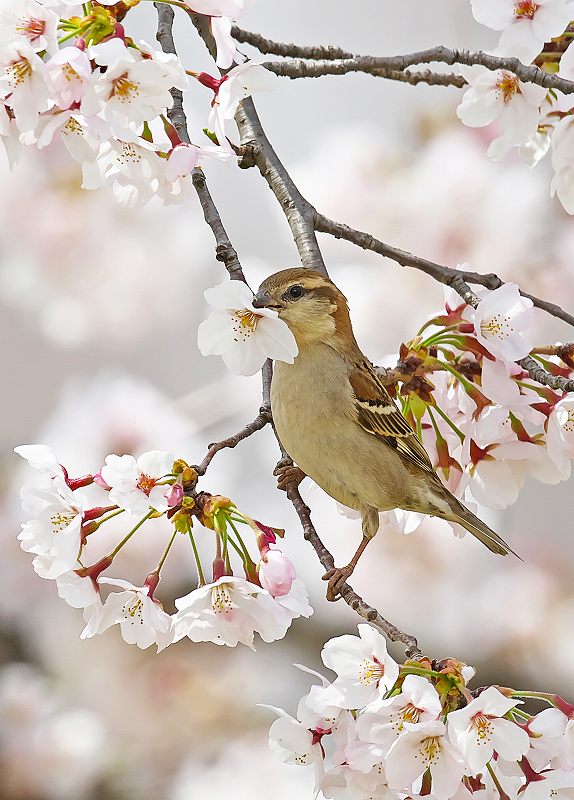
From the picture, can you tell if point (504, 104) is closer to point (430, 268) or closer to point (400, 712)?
point (430, 268)

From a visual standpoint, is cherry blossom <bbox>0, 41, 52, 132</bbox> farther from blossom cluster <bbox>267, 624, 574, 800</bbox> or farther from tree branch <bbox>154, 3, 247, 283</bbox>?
blossom cluster <bbox>267, 624, 574, 800</bbox>

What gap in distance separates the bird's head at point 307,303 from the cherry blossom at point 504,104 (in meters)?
0.16

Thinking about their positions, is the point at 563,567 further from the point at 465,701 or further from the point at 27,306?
the point at 465,701

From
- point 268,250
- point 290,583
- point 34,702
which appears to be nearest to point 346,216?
point 268,250

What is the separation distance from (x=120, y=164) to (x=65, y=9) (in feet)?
0.39

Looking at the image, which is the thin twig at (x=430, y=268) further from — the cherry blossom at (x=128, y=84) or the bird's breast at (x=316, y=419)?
the cherry blossom at (x=128, y=84)

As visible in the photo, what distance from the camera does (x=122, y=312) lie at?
4.87ft

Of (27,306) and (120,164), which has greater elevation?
(27,306)

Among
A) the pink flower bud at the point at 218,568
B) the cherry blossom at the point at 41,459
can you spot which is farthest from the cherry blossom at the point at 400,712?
the cherry blossom at the point at 41,459

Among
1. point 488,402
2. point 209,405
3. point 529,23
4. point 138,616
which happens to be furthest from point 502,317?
point 209,405

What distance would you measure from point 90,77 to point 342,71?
23 centimetres

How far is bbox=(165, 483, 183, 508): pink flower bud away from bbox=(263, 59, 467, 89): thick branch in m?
0.31

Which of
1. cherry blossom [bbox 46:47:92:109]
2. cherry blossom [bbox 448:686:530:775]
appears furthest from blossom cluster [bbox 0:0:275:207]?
cherry blossom [bbox 448:686:530:775]

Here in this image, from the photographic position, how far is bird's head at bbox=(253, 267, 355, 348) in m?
0.72
